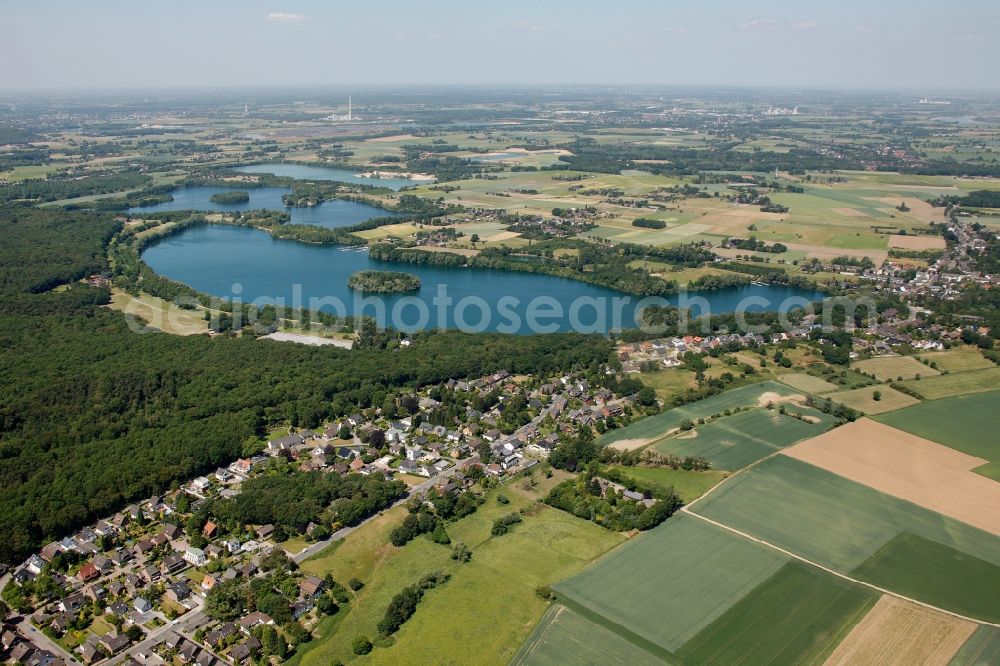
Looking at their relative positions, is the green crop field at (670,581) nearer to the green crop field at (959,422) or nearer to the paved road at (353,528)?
the paved road at (353,528)

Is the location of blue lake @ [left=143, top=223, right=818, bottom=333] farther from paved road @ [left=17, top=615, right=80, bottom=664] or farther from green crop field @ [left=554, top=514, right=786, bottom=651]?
paved road @ [left=17, top=615, right=80, bottom=664]

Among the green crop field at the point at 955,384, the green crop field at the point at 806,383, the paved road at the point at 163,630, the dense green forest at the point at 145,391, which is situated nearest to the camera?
the paved road at the point at 163,630

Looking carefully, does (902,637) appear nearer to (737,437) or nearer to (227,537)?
(737,437)

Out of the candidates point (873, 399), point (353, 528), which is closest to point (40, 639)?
point (353, 528)

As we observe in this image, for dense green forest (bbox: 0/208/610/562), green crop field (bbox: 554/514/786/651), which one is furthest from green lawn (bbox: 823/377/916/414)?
green crop field (bbox: 554/514/786/651)

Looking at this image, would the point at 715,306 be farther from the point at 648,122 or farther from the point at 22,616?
the point at 648,122

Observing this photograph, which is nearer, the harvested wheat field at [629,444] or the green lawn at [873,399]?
the harvested wheat field at [629,444]

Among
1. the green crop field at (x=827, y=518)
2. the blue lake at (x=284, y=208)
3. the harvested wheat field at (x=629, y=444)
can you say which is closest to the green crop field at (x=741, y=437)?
the harvested wheat field at (x=629, y=444)
